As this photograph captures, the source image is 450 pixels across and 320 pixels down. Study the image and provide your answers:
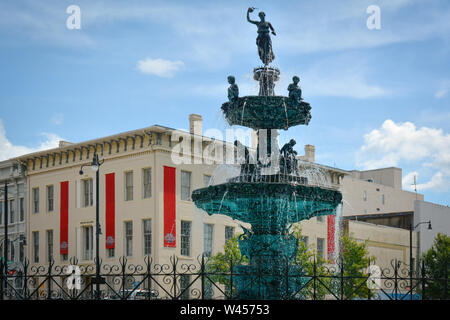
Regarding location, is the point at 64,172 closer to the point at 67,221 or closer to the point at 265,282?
the point at 67,221

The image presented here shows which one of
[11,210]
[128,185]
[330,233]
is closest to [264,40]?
[128,185]

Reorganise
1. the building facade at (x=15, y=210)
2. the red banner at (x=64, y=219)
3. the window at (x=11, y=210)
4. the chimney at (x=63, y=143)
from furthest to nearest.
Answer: the window at (x=11, y=210), the building facade at (x=15, y=210), the chimney at (x=63, y=143), the red banner at (x=64, y=219)

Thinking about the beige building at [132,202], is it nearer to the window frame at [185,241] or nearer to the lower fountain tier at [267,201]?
the window frame at [185,241]

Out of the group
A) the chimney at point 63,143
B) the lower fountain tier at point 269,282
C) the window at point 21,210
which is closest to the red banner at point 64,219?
the chimney at point 63,143

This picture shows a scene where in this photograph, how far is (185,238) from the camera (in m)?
46.5

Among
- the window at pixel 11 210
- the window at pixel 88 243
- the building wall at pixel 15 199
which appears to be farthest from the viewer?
the window at pixel 11 210

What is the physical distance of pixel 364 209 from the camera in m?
71.3

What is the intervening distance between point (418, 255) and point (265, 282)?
52.5 metres

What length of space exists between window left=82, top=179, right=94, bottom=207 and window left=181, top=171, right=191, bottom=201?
266 inches

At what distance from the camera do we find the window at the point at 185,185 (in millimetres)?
46906

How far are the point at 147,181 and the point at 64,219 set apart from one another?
338 inches

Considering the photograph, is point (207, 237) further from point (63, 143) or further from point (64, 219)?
point (63, 143)

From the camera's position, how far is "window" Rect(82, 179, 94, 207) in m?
49.6

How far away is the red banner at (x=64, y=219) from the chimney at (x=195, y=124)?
9.64 m
